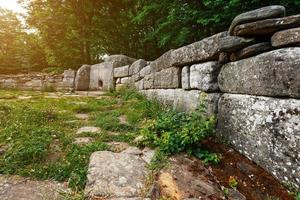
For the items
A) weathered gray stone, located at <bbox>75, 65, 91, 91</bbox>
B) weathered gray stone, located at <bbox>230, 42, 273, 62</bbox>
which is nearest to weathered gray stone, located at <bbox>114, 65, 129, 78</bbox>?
weathered gray stone, located at <bbox>75, 65, 91, 91</bbox>

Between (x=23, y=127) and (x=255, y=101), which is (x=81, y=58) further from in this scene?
(x=255, y=101)

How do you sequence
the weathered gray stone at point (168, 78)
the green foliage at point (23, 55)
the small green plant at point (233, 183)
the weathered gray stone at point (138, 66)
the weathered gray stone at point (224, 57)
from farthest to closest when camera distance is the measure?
the green foliage at point (23, 55) < the weathered gray stone at point (138, 66) < the weathered gray stone at point (168, 78) < the weathered gray stone at point (224, 57) < the small green plant at point (233, 183)

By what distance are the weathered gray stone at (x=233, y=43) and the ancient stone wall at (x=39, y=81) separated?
848 centimetres

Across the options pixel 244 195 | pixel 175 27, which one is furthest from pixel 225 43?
pixel 175 27

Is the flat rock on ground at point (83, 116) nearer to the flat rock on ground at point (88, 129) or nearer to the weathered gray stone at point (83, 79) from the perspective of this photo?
the flat rock on ground at point (88, 129)

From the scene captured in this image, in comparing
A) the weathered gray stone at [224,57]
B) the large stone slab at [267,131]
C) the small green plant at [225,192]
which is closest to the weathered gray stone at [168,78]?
the weathered gray stone at [224,57]

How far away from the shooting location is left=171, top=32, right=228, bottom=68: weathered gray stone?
277cm

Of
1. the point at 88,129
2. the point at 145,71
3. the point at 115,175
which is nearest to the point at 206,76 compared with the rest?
the point at 115,175

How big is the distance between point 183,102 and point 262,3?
146 inches

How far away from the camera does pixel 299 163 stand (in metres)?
1.71

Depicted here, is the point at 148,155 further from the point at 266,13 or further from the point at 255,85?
the point at 266,13

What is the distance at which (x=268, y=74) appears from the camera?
2025 mm

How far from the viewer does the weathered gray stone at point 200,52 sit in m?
2.77

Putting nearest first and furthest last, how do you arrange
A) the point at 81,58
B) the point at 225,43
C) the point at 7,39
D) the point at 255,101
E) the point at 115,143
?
1. the point at 255,101
2. the point at 225,43
3. the point at 115,143
4. the point at 81,58
5. the point at 7,39
